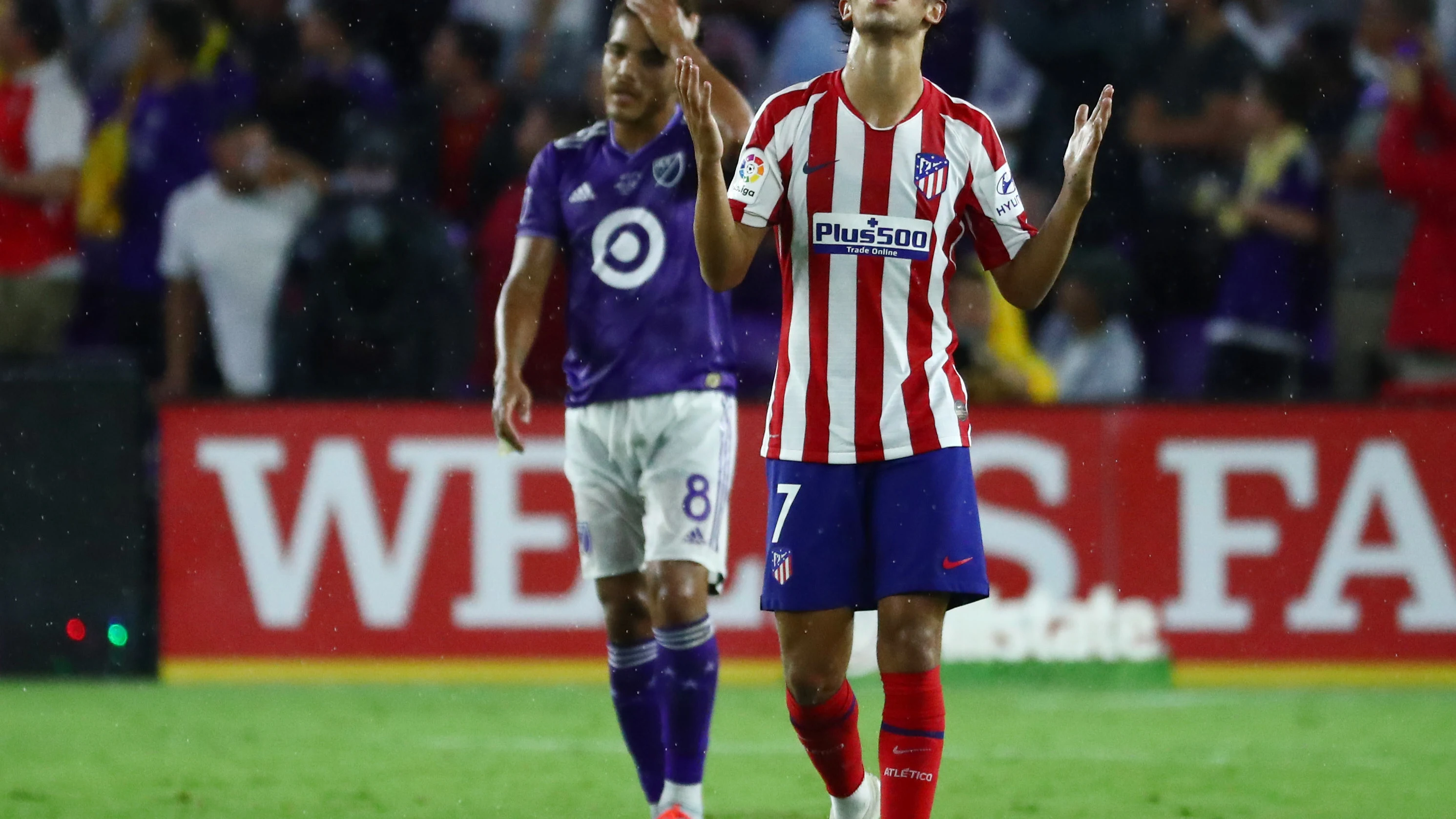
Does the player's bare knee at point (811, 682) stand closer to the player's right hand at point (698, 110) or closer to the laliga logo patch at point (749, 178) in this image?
the laliga logo patch at point (749, 178)

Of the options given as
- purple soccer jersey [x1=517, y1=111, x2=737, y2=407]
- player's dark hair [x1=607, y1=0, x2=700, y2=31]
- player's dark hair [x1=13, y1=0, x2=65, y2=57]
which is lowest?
purple soccer jersey [x1=517, y1=111, x2=737, y2=407]

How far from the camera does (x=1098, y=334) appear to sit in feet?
31.5

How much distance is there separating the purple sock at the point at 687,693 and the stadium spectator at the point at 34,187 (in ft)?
18.7

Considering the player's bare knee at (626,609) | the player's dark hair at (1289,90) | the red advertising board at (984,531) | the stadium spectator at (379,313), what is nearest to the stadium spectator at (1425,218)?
the player's dark hair at (1289,90)

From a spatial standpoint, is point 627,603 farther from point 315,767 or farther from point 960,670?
point 960,670

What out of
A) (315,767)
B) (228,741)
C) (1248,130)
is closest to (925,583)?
(315,767)

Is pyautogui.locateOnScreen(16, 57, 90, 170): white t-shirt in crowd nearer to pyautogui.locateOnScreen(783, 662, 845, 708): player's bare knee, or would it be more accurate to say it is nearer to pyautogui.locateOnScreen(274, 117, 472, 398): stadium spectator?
pyautogui.locateOnScreen(274, 117, 472, 398): stadium spectator

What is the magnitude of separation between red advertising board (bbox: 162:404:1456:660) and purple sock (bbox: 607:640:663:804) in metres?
3.33

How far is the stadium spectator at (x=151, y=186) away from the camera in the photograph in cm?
1031

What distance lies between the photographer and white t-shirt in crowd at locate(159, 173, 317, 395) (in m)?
9.97

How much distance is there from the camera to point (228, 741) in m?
7.36

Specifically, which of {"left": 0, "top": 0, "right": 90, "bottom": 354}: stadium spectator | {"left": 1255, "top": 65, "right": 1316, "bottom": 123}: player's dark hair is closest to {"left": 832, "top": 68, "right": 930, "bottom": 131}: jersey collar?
{"left": 1255, "top": 65, "right": 1316, "bottom": 123}: player's dark hair

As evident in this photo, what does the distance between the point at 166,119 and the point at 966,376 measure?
14.1ft

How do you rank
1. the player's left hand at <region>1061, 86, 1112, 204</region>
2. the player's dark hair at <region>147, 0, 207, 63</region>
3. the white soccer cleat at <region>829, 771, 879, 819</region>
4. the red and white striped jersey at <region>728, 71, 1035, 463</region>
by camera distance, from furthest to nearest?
1. the player's dark hair at <region>147, 0, 207, 63</region>
2. the white soccer cleat at <region>829, 771, 879, 819</region>
3. the red and white striped jersey at <region>728, 71, 1035, 463</region>
4. the player's left hand at <region>1061, 86, 1112, 204</region>
